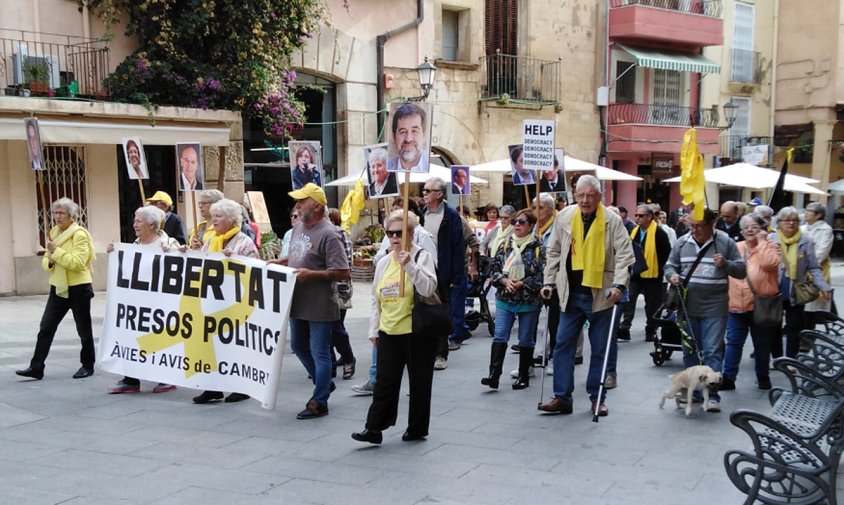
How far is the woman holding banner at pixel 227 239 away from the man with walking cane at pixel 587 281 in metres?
2.74

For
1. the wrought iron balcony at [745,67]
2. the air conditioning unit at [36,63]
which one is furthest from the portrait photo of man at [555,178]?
the wrought iron balcony at [745,67]

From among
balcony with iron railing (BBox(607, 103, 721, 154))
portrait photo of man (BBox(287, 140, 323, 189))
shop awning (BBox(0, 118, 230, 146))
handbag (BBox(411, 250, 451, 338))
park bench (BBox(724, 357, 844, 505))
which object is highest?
balcony with iron railing (BBox(607, 103, 721, 154))

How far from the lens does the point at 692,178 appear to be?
25.1 ft

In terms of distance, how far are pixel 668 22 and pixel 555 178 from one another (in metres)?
14.9

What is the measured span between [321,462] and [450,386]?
263 centimetres

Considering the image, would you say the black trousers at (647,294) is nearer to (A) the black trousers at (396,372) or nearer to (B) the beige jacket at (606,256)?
(B) the beige jacket at (606,256)

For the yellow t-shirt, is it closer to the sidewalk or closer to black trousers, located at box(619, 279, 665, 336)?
the sidewalk

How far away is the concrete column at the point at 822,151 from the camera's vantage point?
30.7m

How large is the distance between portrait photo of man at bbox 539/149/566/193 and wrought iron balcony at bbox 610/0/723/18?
1333cm

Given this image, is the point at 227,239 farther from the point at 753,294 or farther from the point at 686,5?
the point at 686,5

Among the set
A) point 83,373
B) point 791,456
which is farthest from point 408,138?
point 83,373

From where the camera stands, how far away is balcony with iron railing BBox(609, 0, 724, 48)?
81.6ft

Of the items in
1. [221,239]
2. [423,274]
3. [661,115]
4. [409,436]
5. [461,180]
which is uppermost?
[661,115]

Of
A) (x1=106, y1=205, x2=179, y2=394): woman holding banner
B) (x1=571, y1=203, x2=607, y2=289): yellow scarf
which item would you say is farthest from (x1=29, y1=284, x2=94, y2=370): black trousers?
(x1=571, y1=203, x2=607, y2=289): yellow scarf
